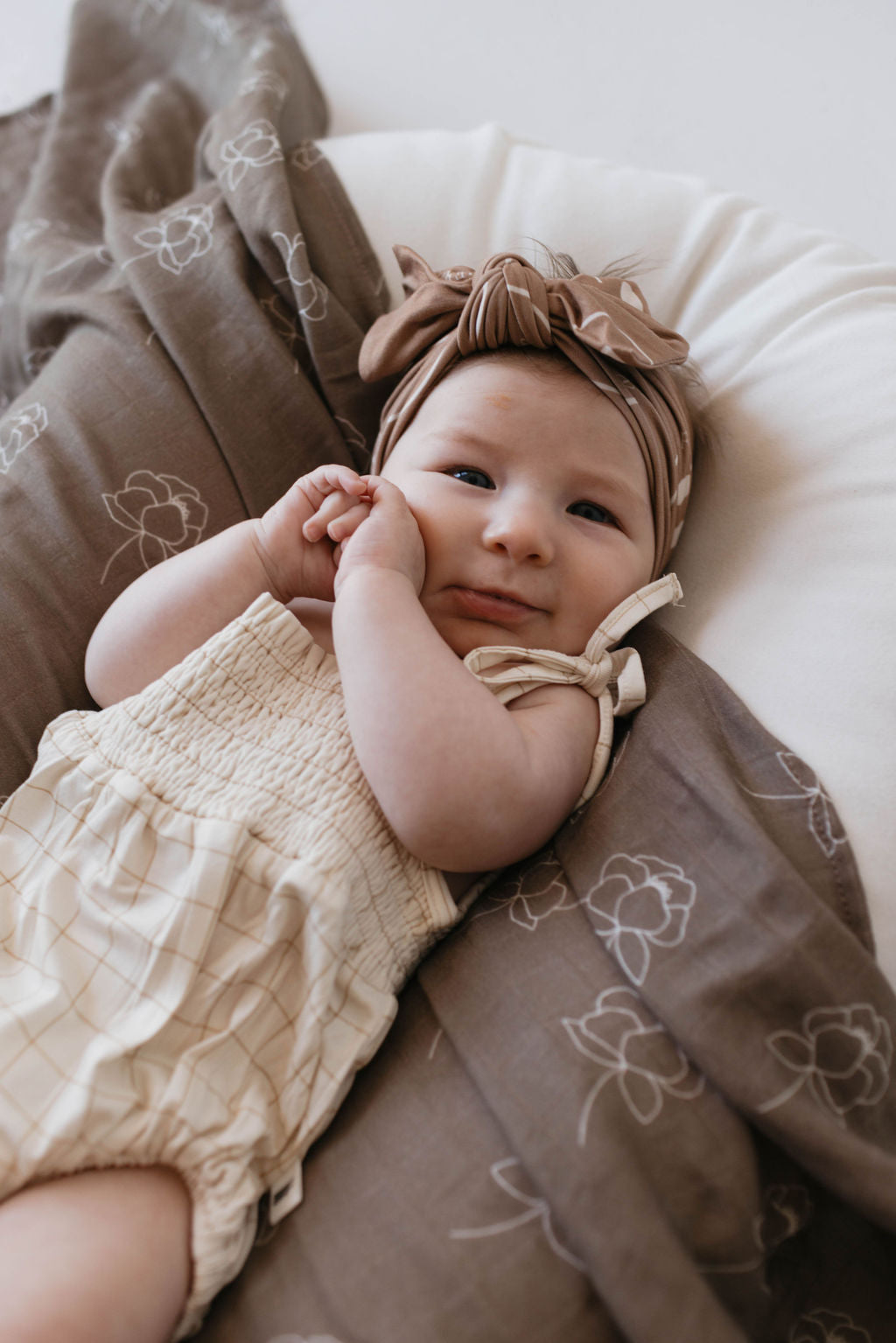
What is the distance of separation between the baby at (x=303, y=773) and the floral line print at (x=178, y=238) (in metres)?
0.32

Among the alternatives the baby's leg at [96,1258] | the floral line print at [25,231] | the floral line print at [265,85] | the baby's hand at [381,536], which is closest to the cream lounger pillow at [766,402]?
the floral line print at [265,85]

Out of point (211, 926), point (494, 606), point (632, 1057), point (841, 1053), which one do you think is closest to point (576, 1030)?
point (632, 1057)

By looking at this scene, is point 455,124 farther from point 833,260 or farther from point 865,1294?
point 865,1294

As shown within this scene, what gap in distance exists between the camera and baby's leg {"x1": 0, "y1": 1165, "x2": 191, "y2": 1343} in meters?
0.68

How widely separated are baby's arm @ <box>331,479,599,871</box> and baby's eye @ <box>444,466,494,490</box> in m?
0.13

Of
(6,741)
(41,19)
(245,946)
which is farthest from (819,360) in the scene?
(41,19)

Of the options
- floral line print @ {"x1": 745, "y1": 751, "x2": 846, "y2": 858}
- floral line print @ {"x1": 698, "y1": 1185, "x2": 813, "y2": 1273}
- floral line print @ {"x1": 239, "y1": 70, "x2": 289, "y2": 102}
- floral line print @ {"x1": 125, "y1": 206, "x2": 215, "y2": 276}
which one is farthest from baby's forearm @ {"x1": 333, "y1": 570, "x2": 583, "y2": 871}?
floral line print @ {"x1": 239, "y1": 70, "x2": 289, "y2": 102}

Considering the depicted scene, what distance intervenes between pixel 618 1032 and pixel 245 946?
33cm

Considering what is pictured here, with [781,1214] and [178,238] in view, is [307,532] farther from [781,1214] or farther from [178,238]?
[781,1214]

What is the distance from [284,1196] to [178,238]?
119cm

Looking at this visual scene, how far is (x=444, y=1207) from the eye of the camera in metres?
0.73

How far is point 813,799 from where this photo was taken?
87 centimetres

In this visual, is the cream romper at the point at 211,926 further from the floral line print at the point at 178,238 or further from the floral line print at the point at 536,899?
the floral line print at the point at 178,238

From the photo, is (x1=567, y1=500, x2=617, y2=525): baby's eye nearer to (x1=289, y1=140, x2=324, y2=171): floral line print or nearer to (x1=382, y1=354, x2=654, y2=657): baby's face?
(x1=382, y1=354, x2=654, y2=657): baby's face
